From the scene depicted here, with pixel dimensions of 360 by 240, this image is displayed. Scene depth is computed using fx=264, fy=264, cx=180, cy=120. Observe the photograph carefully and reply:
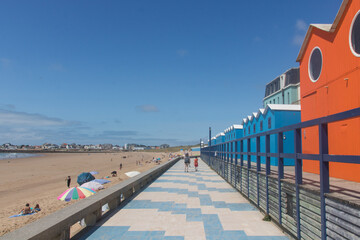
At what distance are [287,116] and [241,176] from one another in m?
5.96

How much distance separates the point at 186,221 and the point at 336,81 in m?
6.30

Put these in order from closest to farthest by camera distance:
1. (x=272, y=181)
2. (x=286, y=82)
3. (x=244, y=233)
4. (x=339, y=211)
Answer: (x=339, y=211) < (x=244, y=233) < (x=272, y=181) < (x=286, y=82)

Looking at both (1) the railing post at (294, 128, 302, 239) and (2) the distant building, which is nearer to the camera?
(1) the railing post at (294, 128, 302, 239)

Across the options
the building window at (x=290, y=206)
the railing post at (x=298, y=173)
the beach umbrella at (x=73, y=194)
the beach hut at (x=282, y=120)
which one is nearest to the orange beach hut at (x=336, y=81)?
the building window at (x=290, y=206)

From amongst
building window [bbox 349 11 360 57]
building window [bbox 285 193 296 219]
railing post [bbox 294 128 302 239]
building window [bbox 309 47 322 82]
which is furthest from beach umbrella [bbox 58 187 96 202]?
building window [bbox 349 11 360 57]

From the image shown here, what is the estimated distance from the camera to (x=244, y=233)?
19.3ft

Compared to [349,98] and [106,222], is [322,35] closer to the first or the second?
[349,98]

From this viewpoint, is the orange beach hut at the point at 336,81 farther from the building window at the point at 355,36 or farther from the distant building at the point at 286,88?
the distant building at the point at 286,88

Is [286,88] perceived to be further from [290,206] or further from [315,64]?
[290,206]

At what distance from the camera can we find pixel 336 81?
27.3ft

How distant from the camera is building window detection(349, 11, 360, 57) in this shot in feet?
24.2

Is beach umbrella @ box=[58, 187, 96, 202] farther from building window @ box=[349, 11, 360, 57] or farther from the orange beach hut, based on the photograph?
building window @ box=[349, 11, 360, 57]

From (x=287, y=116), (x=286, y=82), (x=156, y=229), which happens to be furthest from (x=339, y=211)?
(x=286, y=82)

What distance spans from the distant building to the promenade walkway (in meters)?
33.8
